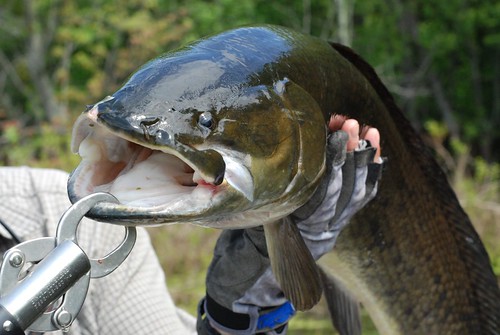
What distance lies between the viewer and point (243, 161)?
4.15ft

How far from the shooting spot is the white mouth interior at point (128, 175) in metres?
1.12

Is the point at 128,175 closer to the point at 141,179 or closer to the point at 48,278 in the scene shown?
the point at 141,179

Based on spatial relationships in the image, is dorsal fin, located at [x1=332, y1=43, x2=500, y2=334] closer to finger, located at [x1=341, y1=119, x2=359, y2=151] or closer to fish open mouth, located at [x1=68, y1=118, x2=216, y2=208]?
finger, located at [x1=341, y1=119, x2=359, y2=151]

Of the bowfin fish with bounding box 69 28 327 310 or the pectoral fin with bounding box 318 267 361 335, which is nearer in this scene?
the bowfin fish with bounding box 69 28 327 310

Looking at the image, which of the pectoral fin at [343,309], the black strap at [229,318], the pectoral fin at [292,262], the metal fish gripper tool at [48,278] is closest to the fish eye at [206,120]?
the metal fish gripper tool at [48,278]

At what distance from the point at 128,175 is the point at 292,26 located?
1386cm

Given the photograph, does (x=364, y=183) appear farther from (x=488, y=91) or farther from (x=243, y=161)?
(x=488, y=91)

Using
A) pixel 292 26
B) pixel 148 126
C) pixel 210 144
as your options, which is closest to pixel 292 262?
pixel 210 144

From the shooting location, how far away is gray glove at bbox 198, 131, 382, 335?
A: 1.63m

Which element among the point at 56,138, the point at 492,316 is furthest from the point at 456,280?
the point at 56,138

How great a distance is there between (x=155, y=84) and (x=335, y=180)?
57cm

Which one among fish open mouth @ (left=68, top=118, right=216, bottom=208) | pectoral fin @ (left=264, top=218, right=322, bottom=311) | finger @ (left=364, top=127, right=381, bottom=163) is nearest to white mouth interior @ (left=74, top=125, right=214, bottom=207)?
fish open mouth @ (left=68, top=118, right=216, bottom=208)

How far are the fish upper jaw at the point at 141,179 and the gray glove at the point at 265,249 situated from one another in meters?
0.41

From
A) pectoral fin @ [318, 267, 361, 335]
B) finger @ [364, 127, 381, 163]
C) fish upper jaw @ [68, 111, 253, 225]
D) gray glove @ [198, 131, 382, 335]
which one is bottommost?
pectoral fin @ [318, 267, 361, 335]
